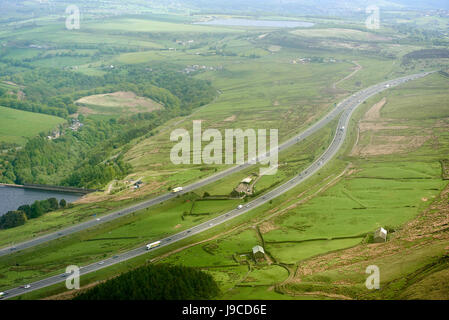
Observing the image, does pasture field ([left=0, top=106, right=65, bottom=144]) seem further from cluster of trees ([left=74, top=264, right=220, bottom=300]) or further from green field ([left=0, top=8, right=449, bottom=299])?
cluster of trees ([left=74, top=264, right=220, bottom=300])

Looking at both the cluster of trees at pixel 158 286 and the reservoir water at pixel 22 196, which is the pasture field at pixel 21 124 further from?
the cluster of trees at pixel 158 286

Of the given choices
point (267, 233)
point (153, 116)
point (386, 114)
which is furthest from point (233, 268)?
point (153, 116)

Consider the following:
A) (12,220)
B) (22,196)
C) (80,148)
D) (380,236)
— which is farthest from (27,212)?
(380,236)

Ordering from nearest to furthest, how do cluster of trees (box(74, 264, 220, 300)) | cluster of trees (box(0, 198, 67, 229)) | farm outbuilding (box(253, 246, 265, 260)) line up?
cluster of trees (box(74, 264, 220, 300)), farm outbuilding (box(253, 246, 265, 260)), cluster of trees (box(0, 198, 67, 229))

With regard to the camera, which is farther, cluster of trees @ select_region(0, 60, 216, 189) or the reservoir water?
cluster of trees @ select_region(0, 60, 216, 189)

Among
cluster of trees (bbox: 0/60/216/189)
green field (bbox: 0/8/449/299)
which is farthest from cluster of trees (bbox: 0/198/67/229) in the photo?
cluster of trees (bbox: 0/60/216/189)

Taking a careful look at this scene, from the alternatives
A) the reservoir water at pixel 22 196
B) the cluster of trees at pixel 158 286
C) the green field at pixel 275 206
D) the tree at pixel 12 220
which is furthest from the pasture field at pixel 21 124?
the cluster of trees at pixel 158 286
